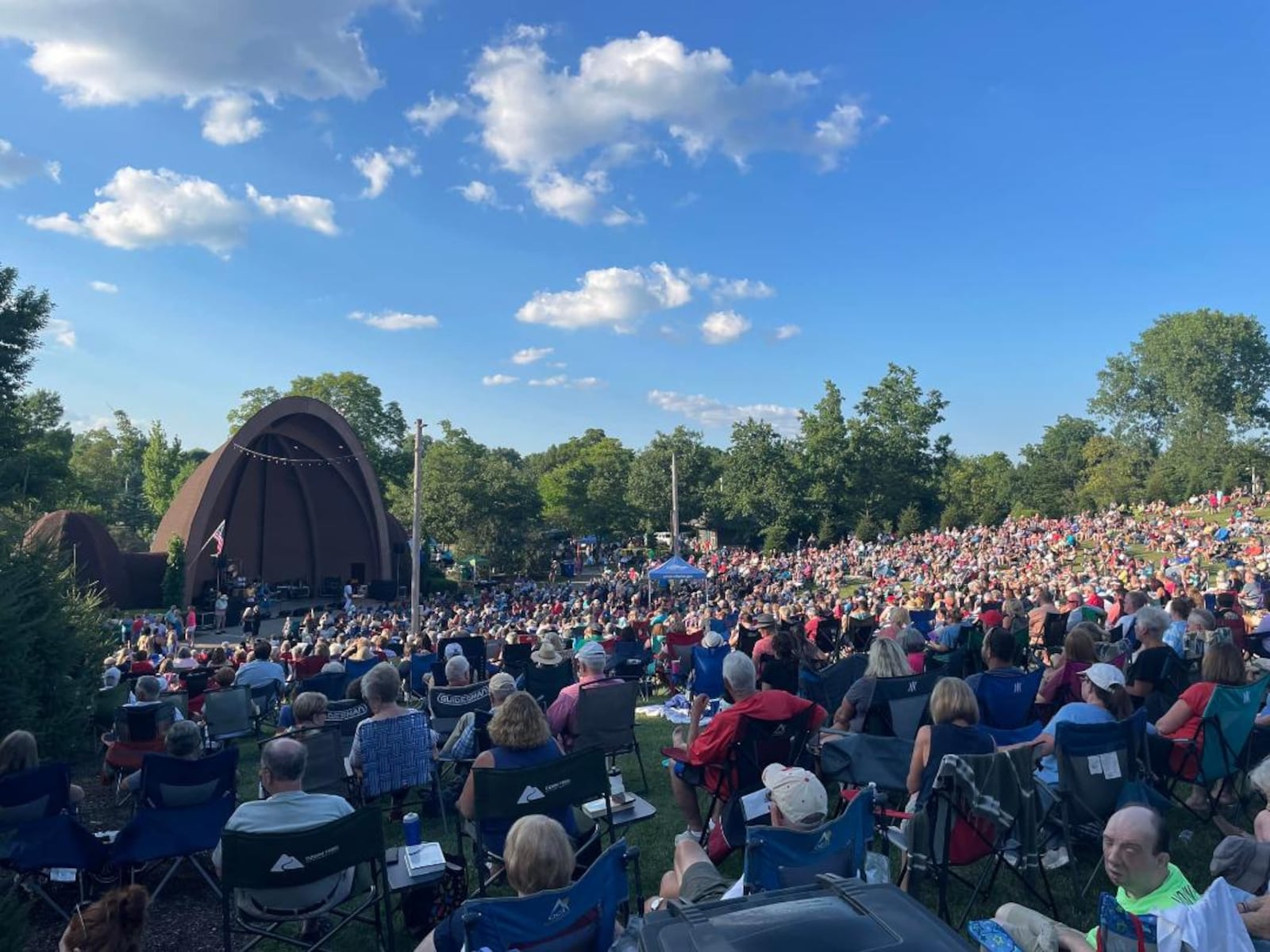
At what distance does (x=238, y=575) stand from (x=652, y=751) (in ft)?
99.6

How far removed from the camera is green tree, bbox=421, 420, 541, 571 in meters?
40.7

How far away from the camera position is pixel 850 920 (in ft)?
5.50

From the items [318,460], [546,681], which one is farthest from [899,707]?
[318,460]

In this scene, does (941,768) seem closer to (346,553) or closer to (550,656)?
(550,656)

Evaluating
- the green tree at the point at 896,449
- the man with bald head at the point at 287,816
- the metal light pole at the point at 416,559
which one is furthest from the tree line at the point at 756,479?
the man with bald head at the point at 287,816

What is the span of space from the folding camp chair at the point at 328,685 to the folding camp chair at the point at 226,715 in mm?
762

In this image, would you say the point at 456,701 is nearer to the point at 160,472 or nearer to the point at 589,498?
the point at 589,498

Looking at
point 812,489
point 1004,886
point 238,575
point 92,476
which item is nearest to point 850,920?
point 1004,886

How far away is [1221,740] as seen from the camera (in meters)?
4.86

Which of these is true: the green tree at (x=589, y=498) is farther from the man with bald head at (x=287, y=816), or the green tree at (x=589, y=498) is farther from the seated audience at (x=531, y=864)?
the seated audience at (x=531, y=864)

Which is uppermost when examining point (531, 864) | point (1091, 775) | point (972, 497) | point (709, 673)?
point (972, 497)

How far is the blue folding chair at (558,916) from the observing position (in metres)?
2.46

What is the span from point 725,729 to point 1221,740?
3.15 meters

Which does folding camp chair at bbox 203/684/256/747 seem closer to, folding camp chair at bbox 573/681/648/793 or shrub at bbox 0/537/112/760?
shrub at bbox 0/537/112/760
